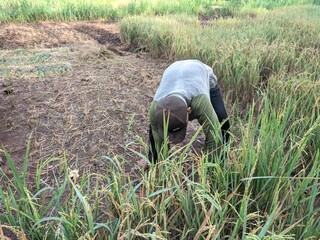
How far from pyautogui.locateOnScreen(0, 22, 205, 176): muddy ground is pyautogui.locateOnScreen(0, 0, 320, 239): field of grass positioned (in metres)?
0.20

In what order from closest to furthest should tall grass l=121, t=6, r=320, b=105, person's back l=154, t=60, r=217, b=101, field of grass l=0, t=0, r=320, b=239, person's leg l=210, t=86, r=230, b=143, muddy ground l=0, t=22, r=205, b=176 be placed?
field of grass l=0, t=0, r=320, b=239 < person's back l=154, t=60, r=217, b=101 < person's leg l=210, t=86, r=230, b=143 < muddy ground l=0, t=22, r=205, b=176 < tall grass l=121, t=6, r=320, b=105

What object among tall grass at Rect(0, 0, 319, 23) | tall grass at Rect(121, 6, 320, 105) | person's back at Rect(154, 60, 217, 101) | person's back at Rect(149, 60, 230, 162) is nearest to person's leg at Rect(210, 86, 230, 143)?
person's back at Rect(149, 60, 230, 162)

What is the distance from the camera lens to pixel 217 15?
817 centimetres

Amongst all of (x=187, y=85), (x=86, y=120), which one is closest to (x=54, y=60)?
(x=86, y=120)

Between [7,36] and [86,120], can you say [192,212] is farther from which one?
[7,36]

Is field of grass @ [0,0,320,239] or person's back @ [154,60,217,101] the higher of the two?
person's back @ [154,60,217,101]

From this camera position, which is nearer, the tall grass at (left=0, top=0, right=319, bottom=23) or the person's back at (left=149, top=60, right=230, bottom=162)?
the person's back at (left=149, top=60, right=230, bottom=162)

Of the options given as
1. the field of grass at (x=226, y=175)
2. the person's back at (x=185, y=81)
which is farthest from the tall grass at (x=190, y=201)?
the person's back at (x=185, y=81)

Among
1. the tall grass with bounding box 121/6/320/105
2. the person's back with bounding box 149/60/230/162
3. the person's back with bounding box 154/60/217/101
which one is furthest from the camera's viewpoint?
the tall grass with bounding box 121/6/320/105

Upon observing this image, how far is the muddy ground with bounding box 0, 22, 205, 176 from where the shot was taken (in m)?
2.47

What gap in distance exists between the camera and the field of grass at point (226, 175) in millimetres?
1197

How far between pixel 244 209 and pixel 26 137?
7.09ft

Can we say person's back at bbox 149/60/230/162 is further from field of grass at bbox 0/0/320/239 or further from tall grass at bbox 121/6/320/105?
tall grass at bbox 121/6/320/105

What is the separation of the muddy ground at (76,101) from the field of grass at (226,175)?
0.20 meters
